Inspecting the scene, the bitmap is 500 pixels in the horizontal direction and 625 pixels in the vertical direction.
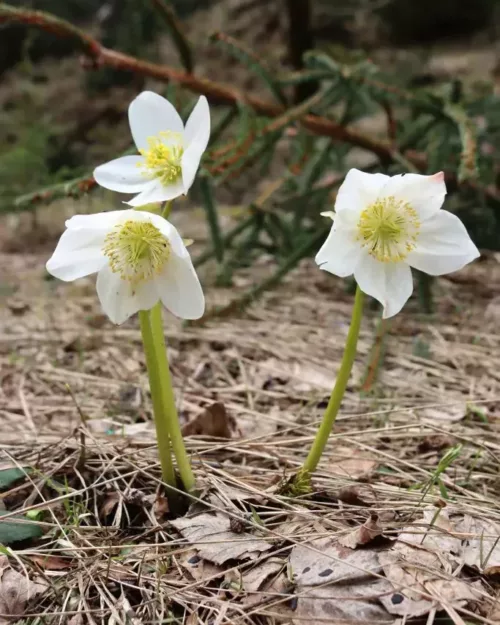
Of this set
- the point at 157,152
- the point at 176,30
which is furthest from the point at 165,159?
the point at 176,30

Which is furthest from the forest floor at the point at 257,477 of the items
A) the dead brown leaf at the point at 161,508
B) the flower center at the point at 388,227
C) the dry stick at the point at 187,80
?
the dry stick at the point at 187,80

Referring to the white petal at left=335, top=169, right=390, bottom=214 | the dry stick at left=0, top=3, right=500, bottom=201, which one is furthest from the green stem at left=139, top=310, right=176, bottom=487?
the dry stick at left=0, top=3, right=500, bottom=201

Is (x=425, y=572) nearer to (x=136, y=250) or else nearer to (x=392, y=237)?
(x=392, y=237)

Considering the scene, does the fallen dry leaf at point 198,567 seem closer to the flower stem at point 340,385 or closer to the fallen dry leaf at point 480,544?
the flower stem at point 340,385

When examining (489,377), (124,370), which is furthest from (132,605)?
(489,377)

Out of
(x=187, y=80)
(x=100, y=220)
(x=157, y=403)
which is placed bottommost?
(x=157, y=403)

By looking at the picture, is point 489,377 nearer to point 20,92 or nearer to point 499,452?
point 499,452
